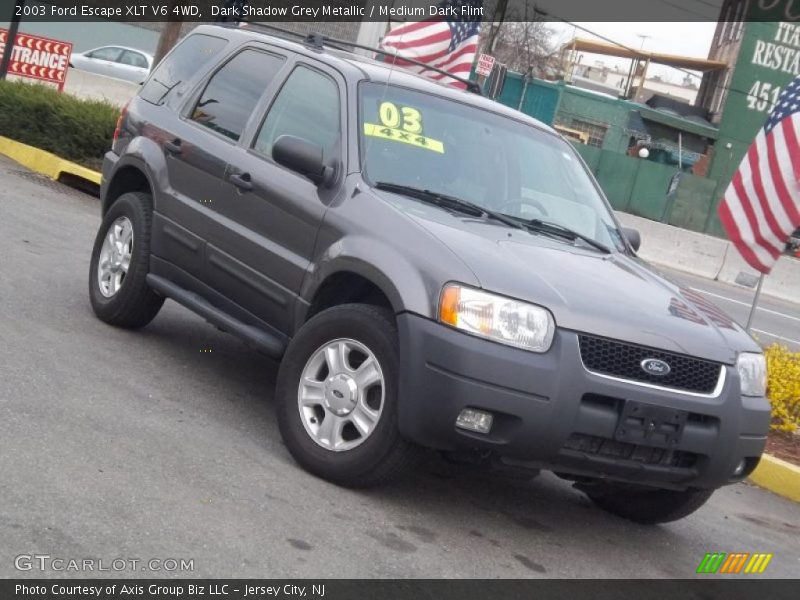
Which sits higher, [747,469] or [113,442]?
[747,469]

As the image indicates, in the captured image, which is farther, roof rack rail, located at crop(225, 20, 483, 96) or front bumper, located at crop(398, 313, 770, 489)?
roof rack rail, located at crop(225, 20, 483, 96)

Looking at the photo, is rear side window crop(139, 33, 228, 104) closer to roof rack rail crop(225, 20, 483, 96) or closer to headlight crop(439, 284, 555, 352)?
roof rack rail crop(225, 20, 483, 96)

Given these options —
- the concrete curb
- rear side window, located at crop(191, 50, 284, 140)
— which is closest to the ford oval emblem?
rear side window, located at crop(191, 50, 284, 140)

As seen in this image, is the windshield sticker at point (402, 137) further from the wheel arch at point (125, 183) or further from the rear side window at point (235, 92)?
the wheel arch at point (125, 183)

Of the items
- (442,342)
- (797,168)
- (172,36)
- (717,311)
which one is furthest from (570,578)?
(172,36)

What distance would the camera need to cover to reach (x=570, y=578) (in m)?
5.00

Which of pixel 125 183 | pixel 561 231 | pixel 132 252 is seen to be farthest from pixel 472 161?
pixel 125 183

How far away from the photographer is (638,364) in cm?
508

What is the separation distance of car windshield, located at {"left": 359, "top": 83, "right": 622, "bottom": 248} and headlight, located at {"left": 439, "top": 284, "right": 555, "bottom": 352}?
1124mm

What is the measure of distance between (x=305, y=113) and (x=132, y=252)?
1454 millimetres

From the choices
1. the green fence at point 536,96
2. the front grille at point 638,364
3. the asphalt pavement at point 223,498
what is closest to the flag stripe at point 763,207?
the asphalt pavement at point 223,498

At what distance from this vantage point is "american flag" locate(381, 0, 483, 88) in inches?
621
